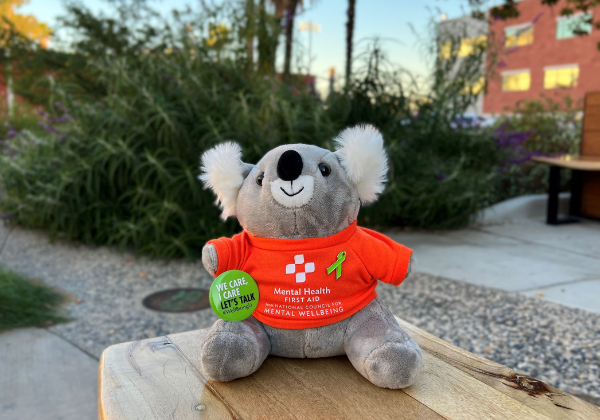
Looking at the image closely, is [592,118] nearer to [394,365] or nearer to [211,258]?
[394,365]

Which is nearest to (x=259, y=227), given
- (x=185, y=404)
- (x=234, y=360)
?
(x=234, y=360)

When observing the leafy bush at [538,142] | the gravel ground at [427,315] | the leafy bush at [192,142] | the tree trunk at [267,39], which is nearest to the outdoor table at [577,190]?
the leafy bush at [192,142]

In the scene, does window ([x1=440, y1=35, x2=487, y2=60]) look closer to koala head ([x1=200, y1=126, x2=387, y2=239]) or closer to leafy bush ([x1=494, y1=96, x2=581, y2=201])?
leafy bush ([x1=494, y1=96, x2=581, y2=201])

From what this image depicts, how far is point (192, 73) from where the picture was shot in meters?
4.79

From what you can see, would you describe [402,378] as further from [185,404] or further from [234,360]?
[185,404]

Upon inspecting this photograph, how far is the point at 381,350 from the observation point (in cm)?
116

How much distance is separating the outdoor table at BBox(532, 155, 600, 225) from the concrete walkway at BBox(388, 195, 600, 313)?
19 centimetres

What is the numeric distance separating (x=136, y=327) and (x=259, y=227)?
203 cm

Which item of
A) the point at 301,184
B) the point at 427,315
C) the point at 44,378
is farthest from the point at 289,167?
the point at 427,315

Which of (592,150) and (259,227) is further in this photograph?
(592,150)

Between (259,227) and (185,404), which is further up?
(259,227)

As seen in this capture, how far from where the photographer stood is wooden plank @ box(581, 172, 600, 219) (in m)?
5.92

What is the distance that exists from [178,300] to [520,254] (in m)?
3.08

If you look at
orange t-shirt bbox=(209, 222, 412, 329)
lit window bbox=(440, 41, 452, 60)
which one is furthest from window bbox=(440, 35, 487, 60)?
orange t-shirt bbox=(209, 222, 412, 329)
